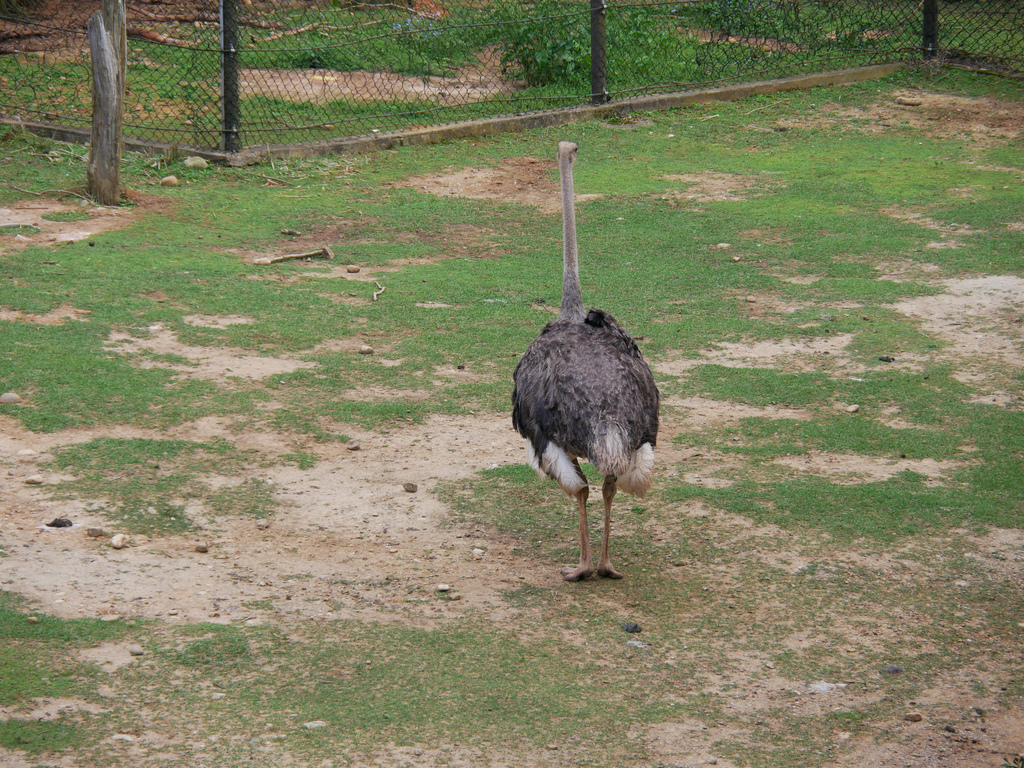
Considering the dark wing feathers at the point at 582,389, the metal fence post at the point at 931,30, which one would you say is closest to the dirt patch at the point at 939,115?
the metal fence post at the point at 931,30

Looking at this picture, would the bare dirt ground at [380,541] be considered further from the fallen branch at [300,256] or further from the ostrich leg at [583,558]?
the fallen branch at [300,256]

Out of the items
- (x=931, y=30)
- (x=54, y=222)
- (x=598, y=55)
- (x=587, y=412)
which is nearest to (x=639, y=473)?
(x=587, y=412)

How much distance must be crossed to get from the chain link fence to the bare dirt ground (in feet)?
18.0

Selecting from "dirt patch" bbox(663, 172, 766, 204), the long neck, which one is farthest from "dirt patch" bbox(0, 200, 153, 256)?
"dirt patch" bbox(663, 172, 766, 204)

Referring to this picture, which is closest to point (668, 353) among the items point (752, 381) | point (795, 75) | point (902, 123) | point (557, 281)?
point (752, 381)

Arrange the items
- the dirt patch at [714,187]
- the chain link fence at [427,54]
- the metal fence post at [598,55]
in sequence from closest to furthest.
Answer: the dirt patch at [714,187]
the chain link fence at [427,54]
the metal fence post at [598,55]

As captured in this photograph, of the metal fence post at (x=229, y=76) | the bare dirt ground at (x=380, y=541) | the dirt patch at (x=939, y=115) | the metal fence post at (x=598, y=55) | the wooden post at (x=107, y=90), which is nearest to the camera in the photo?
the bare dirt ground at (x=380, y=541)

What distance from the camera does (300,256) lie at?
348 inches

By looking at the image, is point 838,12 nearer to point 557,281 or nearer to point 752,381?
point 557,281

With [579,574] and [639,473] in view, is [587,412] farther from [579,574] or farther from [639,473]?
[579,574]

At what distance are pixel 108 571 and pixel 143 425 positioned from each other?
148cm

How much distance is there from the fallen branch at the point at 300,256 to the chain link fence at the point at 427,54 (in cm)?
284

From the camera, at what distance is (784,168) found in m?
11.3

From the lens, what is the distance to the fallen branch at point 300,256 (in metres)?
8.69
